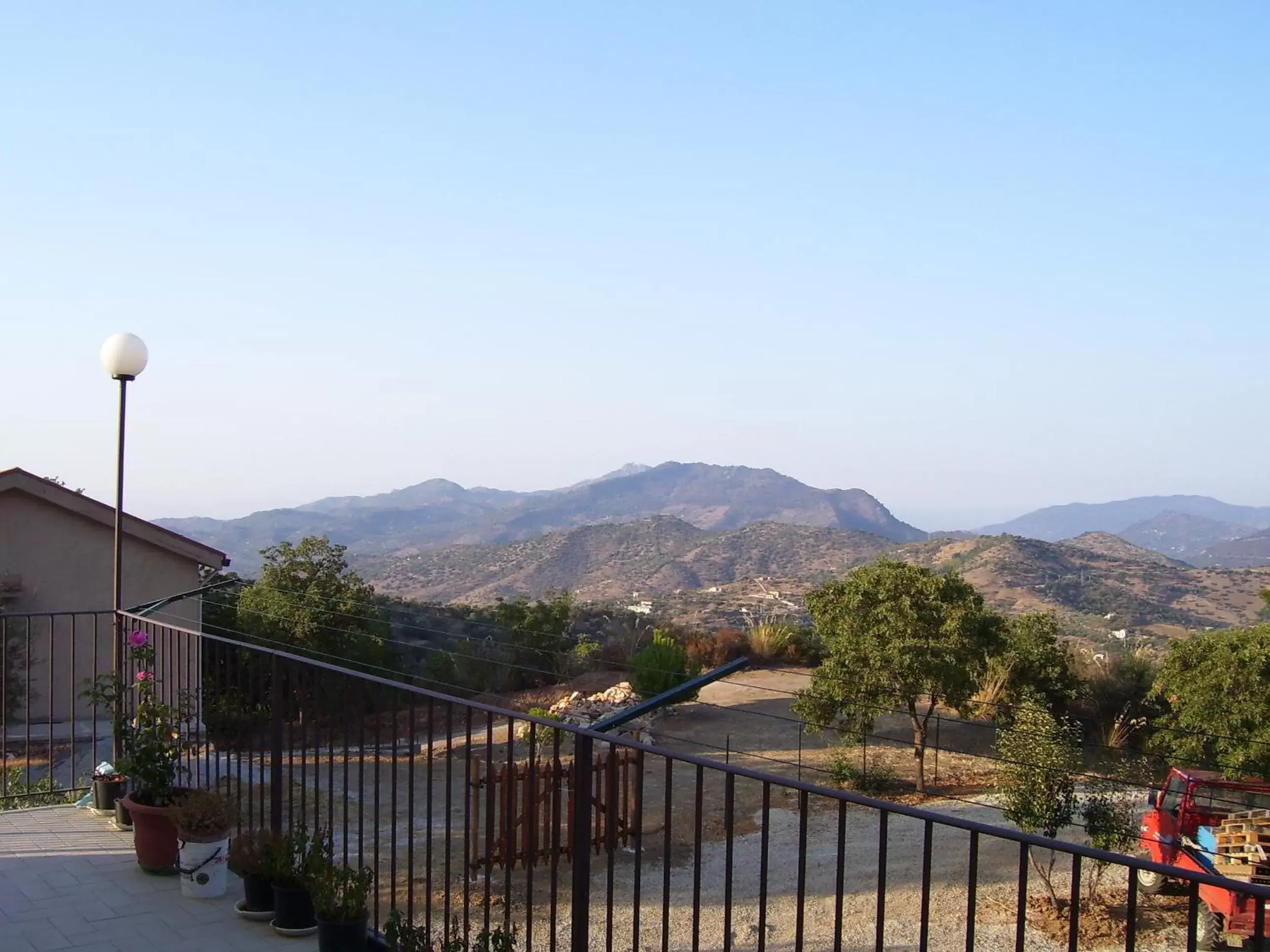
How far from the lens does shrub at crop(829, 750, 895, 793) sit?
12523 mm

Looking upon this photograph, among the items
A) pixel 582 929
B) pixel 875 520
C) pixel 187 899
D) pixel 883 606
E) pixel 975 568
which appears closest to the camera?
pixel 582 929

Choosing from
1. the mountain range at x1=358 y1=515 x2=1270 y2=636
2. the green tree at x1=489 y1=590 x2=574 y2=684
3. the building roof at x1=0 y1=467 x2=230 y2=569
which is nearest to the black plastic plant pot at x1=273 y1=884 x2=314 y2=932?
the building roof at x1=0 y1=467 x2=230 y2=569

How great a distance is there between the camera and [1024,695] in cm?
1432

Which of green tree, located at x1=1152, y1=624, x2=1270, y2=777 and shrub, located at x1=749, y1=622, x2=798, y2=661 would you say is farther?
shrub, located at x1=749, y1=622, x2=798, y2=661

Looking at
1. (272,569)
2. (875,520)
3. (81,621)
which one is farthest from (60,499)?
(875,520)

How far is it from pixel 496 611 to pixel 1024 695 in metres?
12.6

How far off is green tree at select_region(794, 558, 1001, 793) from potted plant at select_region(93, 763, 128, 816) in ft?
30.3

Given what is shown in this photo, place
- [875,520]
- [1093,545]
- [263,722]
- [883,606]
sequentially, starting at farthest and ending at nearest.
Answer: [875,520]
[1093,545]
[883,606]
[263,722]

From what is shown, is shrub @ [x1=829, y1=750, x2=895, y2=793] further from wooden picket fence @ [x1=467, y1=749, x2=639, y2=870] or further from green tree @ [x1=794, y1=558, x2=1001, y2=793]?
wooden picket fence @ [x1=467, y1=749, x2=639, y2=870]

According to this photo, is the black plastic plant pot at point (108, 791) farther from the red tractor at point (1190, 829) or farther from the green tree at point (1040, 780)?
the green tree at point (1040, 780)

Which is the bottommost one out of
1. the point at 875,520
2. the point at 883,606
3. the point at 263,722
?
the point at 875,520

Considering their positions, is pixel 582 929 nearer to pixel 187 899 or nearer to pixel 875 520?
pixel 187 899

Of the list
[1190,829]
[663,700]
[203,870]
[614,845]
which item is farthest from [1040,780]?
[203,870]

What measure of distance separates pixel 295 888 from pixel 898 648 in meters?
10.1
